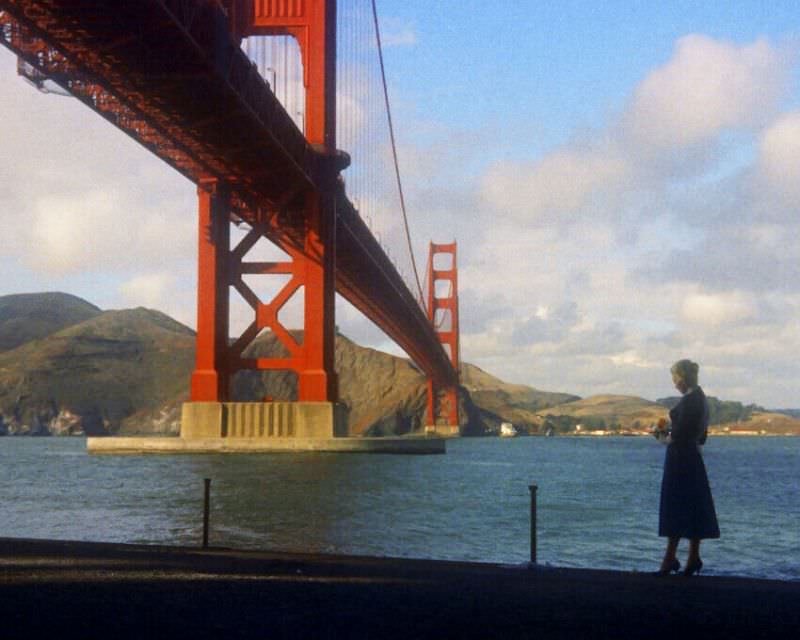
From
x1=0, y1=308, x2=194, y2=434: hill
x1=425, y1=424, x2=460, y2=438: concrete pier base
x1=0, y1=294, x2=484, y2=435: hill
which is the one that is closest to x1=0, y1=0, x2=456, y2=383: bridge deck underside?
x1=425, y1=424, x2=460, y2=438: concrete pier base

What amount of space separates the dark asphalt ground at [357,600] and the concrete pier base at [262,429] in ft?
90.0

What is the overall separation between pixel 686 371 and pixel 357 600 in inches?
96.2

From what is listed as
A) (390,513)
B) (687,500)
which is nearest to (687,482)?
(687,500)

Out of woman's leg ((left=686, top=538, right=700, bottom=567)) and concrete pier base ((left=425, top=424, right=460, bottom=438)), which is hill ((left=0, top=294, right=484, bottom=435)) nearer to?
concrete pier base ((left=425, top=424, right=460, bottom=438))

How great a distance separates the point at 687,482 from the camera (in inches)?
242

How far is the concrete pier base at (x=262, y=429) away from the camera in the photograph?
34469 millimetres

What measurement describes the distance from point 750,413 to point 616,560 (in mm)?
178568

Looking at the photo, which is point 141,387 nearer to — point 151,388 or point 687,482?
point 151,388

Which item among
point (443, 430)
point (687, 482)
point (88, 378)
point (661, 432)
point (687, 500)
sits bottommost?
point (687, 500)

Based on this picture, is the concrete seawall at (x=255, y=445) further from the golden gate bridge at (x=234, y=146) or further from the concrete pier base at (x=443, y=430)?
the concrete pier base at (x=443, y=430)

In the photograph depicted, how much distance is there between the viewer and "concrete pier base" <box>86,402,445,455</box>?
113 ft

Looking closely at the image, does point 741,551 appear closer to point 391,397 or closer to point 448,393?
point 448,393

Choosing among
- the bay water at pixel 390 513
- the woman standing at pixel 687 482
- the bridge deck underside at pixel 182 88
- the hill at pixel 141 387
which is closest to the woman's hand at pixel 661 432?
the woman standing at pixel 687 482

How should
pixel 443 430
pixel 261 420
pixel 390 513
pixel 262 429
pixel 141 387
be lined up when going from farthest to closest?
pixel 141 387, pixel 443 430, pixel 261 420, pixel 262 429, pixel 390 513
